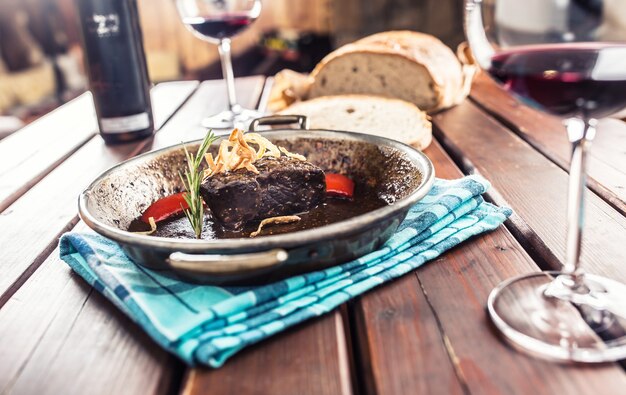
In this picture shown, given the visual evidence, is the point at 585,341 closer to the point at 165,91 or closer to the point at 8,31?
the point at 165,91

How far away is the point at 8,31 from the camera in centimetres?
490

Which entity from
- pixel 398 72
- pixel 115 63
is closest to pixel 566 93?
pixel 115 63

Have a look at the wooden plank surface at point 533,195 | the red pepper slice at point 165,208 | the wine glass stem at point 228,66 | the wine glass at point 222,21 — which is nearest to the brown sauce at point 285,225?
the red pepper slice at point 165,208

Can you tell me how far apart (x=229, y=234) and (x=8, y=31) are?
4.85m

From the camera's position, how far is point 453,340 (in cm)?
63

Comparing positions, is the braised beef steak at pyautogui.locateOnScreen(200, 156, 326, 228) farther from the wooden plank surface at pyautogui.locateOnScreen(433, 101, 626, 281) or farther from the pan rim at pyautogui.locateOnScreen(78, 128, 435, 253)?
the wooden plank surface at pyautogui.locateOnScreen(433, 101, 626, 281)

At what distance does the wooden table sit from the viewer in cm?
58

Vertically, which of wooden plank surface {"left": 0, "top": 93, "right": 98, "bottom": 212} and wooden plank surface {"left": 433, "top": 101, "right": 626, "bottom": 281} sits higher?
wooden plank surface {"left": 433, "top": 101, "right": 626, "bottom": 281}

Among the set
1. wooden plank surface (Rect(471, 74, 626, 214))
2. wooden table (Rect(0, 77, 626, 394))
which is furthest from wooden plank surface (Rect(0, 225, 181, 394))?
wooden plank surface (Rect(471, 74, 626, 214))

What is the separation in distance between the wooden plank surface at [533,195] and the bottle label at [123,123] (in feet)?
2.48

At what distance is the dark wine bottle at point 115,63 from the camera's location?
1.44m

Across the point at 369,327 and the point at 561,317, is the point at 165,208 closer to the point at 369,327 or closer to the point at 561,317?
the point at 369,327

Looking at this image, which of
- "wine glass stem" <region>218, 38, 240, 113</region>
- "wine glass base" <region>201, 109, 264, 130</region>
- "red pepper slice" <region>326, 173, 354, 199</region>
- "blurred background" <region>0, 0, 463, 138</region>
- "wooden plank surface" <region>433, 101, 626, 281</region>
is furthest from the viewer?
"blurred background" <region>0, 0, 463, 138</region>

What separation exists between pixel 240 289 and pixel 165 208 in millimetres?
264
